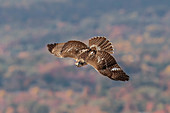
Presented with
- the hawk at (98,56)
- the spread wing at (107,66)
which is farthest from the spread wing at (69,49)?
the spread wing at (107,66)

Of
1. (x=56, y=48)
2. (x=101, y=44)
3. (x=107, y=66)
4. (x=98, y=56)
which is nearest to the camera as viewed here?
(x=98, y=56)

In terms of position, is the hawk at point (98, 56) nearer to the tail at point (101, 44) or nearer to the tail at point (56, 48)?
the tail at point (101, 44)

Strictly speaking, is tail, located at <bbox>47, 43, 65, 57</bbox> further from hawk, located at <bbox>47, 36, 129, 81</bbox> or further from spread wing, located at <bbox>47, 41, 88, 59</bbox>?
hawk, located at <bbox>47, 36, 129, 81</bbox>

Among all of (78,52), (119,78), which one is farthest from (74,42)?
(119,78)

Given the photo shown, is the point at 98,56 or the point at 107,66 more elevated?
the point at 98,56

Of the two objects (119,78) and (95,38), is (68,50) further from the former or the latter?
(119,78)

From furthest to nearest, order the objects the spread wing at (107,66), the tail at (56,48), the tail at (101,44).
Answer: the tail at (56,48), the tail at (101,44), the spread wing at (107,66)

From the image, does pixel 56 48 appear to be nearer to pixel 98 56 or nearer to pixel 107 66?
pixel 98 56

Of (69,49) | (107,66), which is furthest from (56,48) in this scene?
(107,66)
